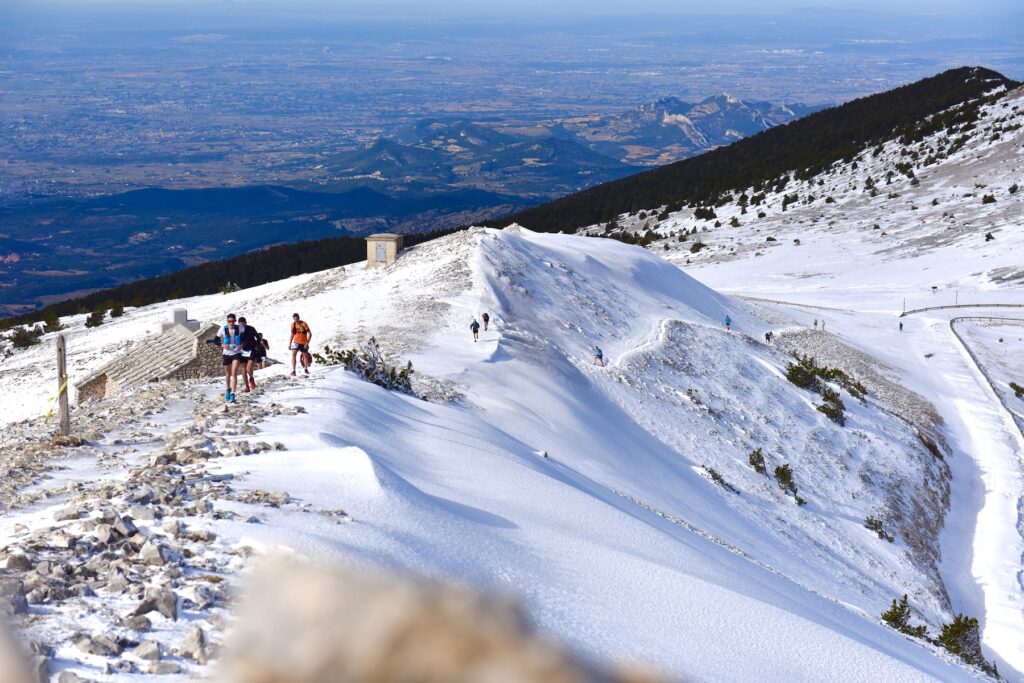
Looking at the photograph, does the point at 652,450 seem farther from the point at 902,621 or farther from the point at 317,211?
the point at 317,211

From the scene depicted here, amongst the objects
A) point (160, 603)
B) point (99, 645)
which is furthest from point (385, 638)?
point (160, 603)

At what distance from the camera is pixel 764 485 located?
21.3 m

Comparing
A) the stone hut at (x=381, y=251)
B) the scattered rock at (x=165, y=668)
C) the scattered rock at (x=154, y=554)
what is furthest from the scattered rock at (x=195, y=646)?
the stone hut at (x=381, y=251)

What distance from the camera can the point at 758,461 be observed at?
2241 centimetres

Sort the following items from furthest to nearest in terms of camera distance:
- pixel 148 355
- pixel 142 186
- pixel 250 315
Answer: pixel 142 186, pixel 250 315, pixel 148 355

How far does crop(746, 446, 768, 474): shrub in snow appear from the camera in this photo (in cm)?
2208

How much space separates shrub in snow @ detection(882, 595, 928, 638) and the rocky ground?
377 inches

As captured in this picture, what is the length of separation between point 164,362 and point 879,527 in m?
14.7

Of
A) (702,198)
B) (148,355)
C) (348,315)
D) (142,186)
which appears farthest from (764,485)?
(142,186)

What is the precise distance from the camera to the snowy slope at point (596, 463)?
809cm

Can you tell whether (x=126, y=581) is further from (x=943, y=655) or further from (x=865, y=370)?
(x=865, y=370)

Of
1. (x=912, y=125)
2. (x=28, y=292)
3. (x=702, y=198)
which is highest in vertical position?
(x=912, y=125)

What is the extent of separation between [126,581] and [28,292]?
105 meters

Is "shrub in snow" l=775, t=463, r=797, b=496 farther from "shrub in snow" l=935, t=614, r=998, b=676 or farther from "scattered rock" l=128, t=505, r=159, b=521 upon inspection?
"scattered rock" l=128, t=505, r=159, b=521
